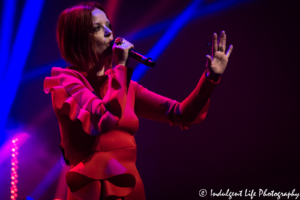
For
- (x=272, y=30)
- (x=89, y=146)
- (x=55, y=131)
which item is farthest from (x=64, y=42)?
(x=272, y=30)

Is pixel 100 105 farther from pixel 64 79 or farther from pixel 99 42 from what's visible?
→ pixel 99 42

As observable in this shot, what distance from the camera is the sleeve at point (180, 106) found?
0.96m

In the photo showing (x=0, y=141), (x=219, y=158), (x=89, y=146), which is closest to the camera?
(x=89, y=146)

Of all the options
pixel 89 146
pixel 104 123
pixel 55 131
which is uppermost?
pixel 104 123

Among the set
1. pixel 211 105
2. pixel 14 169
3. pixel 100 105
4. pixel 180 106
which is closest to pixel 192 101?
pixel 180 106

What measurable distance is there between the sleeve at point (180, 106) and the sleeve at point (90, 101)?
0.91 ft

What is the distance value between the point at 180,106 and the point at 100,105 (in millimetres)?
362

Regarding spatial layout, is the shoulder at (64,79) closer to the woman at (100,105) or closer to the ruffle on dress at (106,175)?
the woman at (100,105)

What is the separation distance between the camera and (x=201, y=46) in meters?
2.43

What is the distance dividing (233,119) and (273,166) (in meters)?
0.51

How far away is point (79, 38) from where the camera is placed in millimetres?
995

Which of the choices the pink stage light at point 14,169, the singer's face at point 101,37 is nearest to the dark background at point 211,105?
the pink stage light at point 14,169

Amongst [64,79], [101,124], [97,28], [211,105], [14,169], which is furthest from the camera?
[211,105]

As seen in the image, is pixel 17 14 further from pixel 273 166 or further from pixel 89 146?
pixel 273 166
